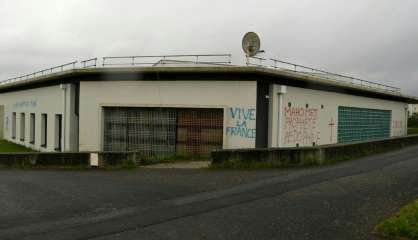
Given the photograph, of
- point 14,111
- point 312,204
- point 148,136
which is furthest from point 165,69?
point 14,111

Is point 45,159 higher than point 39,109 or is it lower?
lower

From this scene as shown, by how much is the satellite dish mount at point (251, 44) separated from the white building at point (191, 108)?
1331 millimetres

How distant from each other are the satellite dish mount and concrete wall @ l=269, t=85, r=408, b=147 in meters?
1.62

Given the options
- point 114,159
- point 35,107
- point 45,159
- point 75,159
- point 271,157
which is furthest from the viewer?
point 35,107

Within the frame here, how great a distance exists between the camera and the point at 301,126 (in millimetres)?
18484

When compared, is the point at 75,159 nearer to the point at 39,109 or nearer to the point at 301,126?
the point at 301,126

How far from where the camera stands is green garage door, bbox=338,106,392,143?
2250 centimetres

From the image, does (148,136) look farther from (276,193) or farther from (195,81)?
(276,193)

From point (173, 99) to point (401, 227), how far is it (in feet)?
37.9

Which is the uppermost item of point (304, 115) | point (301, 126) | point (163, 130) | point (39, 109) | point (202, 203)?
point (39, 109)

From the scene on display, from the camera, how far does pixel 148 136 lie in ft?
56.1

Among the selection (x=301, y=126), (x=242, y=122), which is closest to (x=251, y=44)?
(x=242, y=122)

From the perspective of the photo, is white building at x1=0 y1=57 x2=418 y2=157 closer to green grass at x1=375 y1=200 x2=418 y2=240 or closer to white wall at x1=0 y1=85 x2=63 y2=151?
white wall at x1=0 y1=85 x2=63 y2=151

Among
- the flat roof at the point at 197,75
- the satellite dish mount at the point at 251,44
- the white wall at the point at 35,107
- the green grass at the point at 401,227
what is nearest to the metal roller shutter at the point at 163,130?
the flat roof at the point at 197,75
